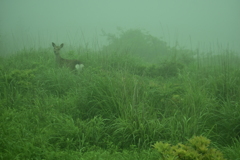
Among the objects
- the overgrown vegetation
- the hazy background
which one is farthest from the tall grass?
the hazy background

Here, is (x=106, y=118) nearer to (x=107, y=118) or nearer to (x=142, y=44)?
(x=107, y=118)

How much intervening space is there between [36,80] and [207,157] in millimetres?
4323

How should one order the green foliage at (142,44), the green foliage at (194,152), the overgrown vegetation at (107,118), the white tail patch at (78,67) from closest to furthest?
the green foliage at (194,152), the overgrown vegetation at (107,118), the white tail patch at (78,67), the green foliage at (142,44)

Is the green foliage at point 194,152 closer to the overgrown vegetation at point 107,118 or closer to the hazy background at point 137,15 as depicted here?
the overgrown vegetation at point 107,118

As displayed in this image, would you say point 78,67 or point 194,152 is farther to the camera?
point 78,67

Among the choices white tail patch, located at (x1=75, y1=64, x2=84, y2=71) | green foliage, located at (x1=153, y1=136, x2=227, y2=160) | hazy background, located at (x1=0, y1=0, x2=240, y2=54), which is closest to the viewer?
green foliage, located at (x1=153, y1=136, x2=227, y2=160)

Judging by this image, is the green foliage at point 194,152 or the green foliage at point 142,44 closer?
the green foliage at point 194,152

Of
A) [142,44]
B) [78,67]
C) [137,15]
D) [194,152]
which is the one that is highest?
[137,15]

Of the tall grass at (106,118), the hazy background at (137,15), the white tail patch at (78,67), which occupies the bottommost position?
the tall grass at (106,118)

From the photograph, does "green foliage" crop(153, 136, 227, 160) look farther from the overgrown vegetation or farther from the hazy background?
the hazy background

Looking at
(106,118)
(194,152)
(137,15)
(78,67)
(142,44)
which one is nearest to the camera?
(194,152)

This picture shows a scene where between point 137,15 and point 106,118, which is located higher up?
point 137,15

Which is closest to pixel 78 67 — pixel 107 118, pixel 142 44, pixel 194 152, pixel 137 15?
pixel 107 118

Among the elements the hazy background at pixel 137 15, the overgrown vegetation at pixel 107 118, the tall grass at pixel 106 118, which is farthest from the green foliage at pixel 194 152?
the hazy background at pixel 137 15
